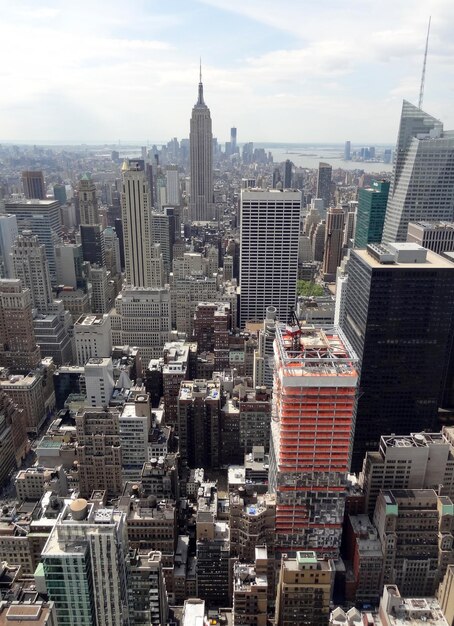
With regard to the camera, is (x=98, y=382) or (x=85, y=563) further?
(x=98, y=382)

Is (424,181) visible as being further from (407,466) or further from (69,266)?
(69,266)

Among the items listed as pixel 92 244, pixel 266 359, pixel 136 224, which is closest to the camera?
pixel 266 359

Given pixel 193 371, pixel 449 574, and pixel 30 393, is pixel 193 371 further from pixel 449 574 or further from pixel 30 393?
pixel 449 574

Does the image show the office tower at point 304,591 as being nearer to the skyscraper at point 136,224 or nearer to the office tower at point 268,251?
the office tower at point 268,251

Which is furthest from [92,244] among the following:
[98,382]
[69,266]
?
[98,382]

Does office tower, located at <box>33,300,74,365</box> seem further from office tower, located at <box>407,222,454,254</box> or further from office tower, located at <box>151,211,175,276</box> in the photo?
office tower, located at <box>407,222,454,254</box>

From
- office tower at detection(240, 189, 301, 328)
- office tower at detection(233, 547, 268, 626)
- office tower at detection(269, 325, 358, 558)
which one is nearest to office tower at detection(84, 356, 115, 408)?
office tower at detection(269, 325, 358, 558)
